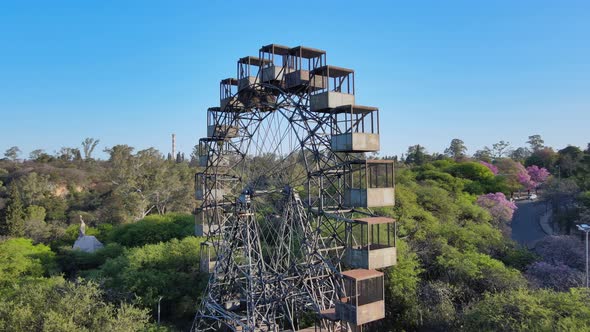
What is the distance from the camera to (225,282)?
14.5 meters

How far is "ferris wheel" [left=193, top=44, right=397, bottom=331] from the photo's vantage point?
1001 cm

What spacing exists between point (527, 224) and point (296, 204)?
1139 inches

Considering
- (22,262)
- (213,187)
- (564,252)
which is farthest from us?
(22,262)

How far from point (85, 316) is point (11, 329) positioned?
69.6 inches

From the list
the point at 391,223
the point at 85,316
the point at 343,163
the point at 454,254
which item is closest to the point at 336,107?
the point at 343,163

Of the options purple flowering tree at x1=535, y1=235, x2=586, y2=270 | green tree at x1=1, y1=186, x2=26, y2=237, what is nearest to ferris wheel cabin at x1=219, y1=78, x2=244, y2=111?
purple flowering tree at x1=535, y1=235, x2=586, y2=270

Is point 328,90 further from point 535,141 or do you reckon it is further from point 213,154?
point 535,141

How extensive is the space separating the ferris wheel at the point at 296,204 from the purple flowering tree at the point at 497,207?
16.0 meters

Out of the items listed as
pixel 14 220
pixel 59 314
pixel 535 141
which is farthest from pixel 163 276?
pixel 535 141

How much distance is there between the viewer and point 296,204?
12.4 metres

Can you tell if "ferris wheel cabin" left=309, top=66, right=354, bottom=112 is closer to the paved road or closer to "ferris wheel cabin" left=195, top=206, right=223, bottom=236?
"ferris wheel cabin" left=195, top=206, right=223, bottom=236

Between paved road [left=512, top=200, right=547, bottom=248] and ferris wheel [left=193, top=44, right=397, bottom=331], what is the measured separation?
59.5 feet

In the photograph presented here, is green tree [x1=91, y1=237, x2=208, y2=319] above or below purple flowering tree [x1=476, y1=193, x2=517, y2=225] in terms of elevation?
below

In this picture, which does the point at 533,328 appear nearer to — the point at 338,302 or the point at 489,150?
the point at 338,302
